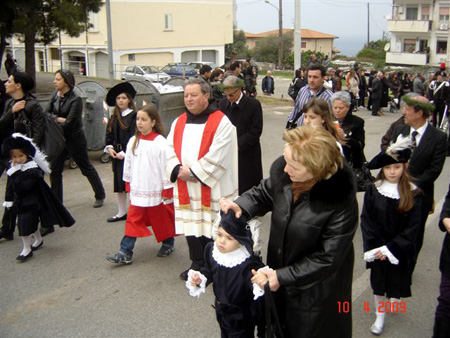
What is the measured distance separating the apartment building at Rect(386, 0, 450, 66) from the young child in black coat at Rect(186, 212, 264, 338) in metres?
51.6

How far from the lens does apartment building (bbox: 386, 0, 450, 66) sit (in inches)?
2029

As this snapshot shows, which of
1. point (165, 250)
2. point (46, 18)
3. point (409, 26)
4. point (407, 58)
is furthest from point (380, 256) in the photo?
point (409, 26)

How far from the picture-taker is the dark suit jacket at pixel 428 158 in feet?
16.3

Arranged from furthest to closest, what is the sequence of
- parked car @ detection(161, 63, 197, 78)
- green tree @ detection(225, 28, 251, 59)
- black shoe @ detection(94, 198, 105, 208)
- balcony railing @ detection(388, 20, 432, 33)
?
green tree @ detection(225, 28, 251, 59) < balcony railing @ detection(388, 20, 432, 33) < parked car @ detection(161, 63, 197, 78) < black shoe @ detection(94, 198, 105, 208)

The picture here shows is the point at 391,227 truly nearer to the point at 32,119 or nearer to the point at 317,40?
the point at 32,119

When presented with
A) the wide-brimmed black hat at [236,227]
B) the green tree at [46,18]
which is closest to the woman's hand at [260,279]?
the wide-brimmed black hat at [236,227]

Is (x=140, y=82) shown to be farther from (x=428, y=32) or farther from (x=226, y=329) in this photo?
(x=428, y=32)

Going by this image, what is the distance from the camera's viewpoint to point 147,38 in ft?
137

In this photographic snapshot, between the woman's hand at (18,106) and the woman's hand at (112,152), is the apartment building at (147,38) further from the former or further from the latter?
the woman's hand at (18,106)

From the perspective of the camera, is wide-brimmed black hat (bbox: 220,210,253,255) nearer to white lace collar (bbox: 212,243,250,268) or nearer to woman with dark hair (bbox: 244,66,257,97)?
white lace collar (bbox: 212,243,250,268)

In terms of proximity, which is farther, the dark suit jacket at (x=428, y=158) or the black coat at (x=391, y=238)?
the dark suit jacket at (x=428, y=158)

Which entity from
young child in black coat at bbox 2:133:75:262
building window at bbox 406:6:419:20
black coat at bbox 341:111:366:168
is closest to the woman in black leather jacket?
black coat at bbox 341:111:366:168

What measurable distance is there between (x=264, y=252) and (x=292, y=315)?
3.00 m

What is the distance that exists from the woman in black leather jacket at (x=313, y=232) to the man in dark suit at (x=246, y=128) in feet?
10.4
